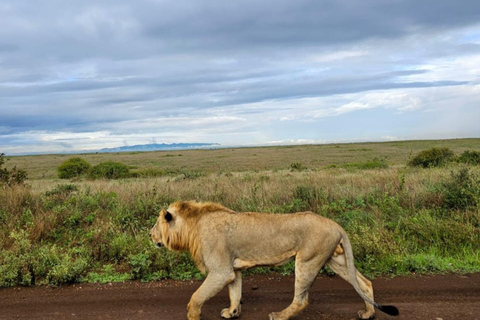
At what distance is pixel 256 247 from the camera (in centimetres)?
553

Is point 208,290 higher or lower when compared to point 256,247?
lower

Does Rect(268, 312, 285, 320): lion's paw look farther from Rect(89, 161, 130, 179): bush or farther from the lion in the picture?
Rect(89, 161, 130, 179): bush

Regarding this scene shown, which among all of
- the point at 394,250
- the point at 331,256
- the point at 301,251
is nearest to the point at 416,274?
the point at 394,250

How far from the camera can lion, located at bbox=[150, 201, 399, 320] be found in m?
5.26

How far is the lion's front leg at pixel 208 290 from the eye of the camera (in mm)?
5215

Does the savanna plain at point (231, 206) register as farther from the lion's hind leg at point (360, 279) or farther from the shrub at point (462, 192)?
the lion's hind leg at point (360, 279)

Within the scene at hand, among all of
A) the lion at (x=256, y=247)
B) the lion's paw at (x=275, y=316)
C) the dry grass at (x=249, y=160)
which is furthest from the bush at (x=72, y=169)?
the lion's paw at (x=275, y=316)

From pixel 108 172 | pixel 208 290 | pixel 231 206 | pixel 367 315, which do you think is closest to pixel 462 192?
pixel 231 206

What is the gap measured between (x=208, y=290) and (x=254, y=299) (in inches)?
55.5

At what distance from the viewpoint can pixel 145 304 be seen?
624 cm

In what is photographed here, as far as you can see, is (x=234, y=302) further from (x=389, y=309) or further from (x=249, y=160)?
(x=249, y=160)

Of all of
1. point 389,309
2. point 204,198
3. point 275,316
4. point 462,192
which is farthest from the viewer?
point 204,198

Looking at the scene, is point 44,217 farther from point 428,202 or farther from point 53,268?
point 428,202

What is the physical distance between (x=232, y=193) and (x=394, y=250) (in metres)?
6.21
